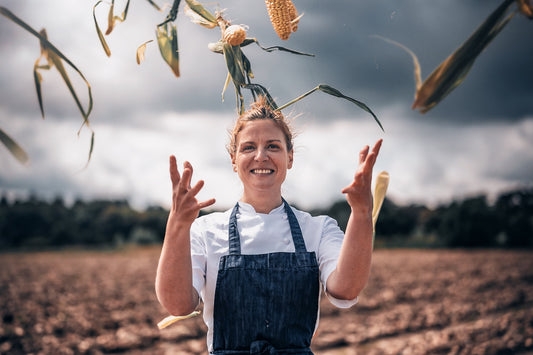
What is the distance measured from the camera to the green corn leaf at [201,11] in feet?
5.87

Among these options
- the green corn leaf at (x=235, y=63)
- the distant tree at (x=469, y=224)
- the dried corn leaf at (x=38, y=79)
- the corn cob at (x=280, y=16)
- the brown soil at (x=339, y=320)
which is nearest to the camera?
the dried corn leaf at (x=38, y=79)

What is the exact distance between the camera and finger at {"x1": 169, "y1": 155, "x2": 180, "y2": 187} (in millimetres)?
1478

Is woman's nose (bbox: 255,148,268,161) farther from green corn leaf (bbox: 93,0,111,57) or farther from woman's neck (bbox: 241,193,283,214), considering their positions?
green corn leaf (bbox: 93,0,111,57)

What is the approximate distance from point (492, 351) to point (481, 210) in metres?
36.3

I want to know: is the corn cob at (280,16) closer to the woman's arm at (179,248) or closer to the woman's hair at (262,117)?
the woman's hair at (262,117)

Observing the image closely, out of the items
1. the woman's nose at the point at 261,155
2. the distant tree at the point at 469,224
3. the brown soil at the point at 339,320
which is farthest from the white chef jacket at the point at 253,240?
the distant tree at the point at 469,224

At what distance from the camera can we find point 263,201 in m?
1.87

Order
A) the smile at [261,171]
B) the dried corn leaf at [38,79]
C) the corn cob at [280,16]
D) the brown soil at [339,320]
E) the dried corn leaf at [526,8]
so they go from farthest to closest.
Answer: the brown soil at [339,320], the smile at [261,171], the corn cob at [280,16], the dried corn leaf at [38,79], the dried corn leaf at [526,8]

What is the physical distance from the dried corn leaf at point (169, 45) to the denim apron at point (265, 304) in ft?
2.52

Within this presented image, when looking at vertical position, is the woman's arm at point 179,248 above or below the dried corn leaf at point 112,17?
below

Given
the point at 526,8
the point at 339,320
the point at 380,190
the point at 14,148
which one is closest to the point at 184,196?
the point at 14,148

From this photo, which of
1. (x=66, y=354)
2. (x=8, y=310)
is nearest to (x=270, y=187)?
(x=66, y=354)

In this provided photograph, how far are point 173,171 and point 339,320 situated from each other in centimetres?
899

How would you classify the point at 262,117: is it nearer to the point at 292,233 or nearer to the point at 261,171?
the point at 261,171
